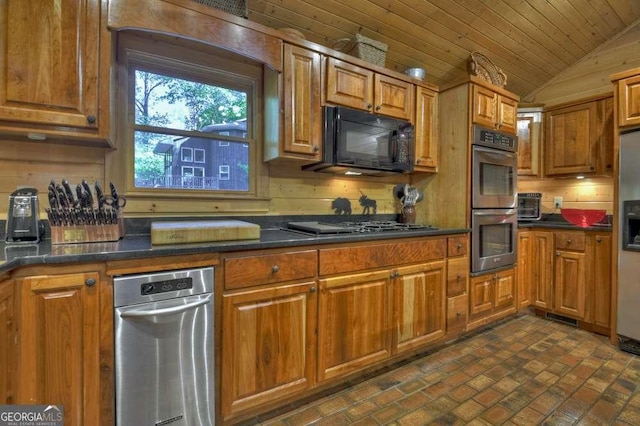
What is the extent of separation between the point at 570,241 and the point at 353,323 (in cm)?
243

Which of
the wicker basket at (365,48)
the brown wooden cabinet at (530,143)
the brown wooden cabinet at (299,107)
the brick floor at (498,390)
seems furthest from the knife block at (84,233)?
the brown wooden cabinet at (530,143)

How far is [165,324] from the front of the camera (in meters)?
1.29

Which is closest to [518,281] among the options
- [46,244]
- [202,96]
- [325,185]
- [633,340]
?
[633,340]

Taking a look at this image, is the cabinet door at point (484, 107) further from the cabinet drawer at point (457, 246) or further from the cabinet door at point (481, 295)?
the cabinet door at point (481, 295)

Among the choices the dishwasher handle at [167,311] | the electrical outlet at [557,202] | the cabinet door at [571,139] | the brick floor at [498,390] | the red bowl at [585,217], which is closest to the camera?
the dishwasher handle at [167,311]

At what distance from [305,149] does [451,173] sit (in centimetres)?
141

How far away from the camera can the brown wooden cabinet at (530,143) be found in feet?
11.0

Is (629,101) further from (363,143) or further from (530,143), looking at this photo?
(363,143)

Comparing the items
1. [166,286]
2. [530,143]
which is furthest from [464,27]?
[166,286]

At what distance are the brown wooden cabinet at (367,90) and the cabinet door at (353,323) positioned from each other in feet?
4.07

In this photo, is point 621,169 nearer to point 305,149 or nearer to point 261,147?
point 305,149

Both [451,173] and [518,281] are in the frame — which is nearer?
[451,173]

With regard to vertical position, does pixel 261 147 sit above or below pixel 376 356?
above

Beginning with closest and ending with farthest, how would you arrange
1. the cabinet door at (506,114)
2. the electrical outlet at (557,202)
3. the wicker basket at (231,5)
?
the wicker basket at (231,5) → the cabinet door at (506,114) → the electrical outlet at (557,202)
